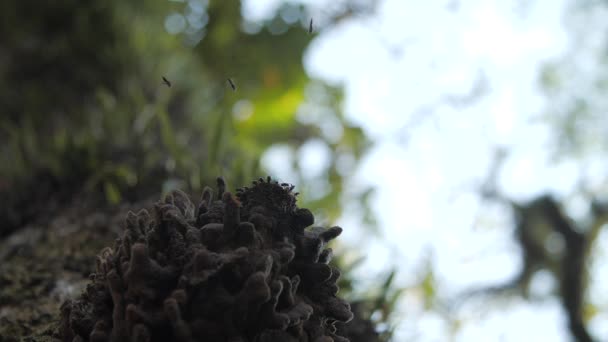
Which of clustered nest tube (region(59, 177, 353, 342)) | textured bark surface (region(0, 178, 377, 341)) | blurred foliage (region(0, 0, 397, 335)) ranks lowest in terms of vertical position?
clustered nest tube (region(59, 177, 353, 342))

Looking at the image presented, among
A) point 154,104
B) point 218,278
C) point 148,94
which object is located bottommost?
point 218,278

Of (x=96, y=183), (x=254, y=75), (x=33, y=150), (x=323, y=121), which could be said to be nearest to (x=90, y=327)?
(x=96, y=183)

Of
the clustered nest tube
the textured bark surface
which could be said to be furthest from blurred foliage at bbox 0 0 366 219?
the clustered nest tube

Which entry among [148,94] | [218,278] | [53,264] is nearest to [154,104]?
[148,94]

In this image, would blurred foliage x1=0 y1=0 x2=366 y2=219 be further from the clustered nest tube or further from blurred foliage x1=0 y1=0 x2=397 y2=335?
the clustered nest tube

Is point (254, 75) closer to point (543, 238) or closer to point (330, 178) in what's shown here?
point (330, 178)

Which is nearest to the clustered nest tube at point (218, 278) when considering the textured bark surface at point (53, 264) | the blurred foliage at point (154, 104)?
→ the textured bark surface at point (53, 264)

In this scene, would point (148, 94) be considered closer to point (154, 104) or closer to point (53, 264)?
point (154, 104)

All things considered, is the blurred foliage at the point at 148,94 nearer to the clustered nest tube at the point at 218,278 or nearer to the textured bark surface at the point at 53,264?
the textured bark surface at the point at 53,264
